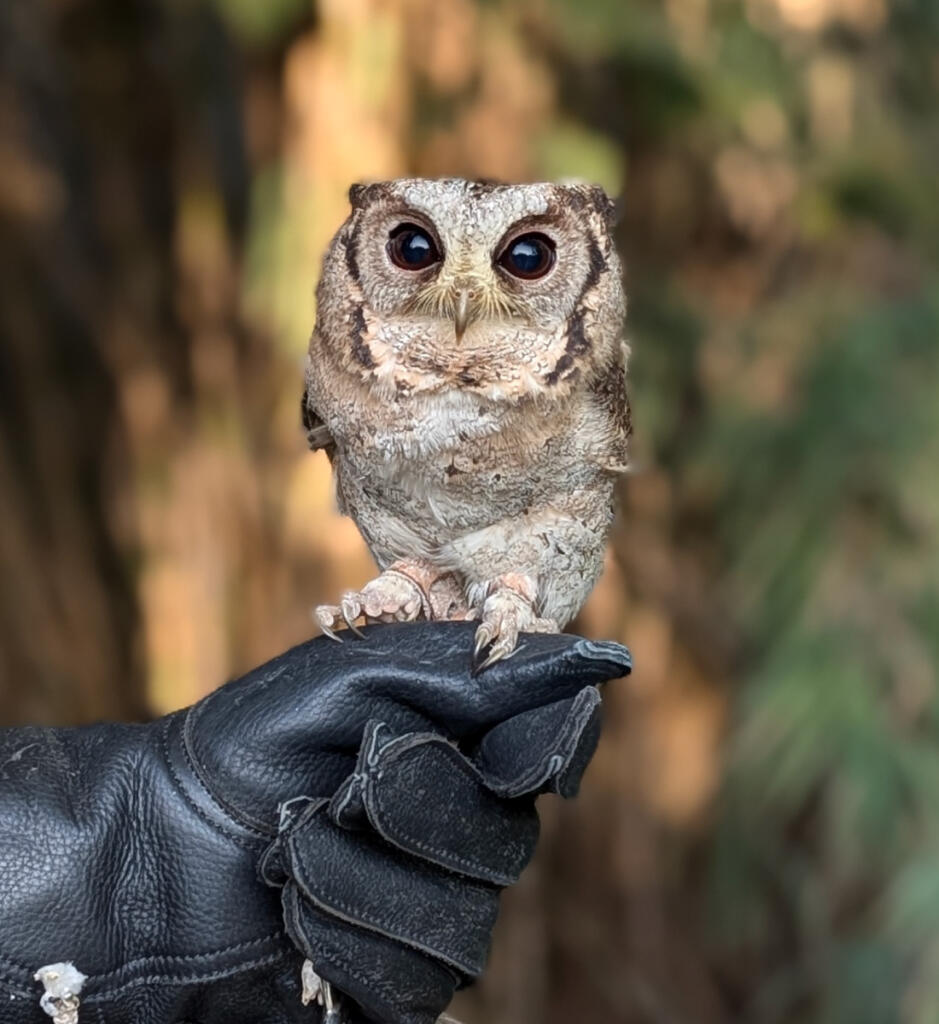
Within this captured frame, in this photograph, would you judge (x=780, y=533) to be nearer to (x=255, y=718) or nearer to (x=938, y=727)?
(x=938, y=727)

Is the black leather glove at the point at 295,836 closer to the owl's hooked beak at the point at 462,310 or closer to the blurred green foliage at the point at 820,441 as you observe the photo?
the owl's hooked beak at the point at 462,310

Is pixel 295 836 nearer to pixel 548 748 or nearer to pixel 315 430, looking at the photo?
pixel 548 748

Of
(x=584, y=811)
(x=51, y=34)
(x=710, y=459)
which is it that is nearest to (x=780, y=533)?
(x=710, y=459)

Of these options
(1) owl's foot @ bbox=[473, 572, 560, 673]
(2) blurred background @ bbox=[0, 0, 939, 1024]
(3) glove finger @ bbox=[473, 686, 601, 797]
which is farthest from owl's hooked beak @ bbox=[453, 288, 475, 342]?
(2) blurred background @ bbox=[0, 0, 939, 1024]

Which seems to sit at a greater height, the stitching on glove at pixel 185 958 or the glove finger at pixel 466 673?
the glove finger at pixel 466 673

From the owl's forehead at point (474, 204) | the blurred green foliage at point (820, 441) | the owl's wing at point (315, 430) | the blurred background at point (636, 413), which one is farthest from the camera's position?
the blurred green foliage at point (820, 441)

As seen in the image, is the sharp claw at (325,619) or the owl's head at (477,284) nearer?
the owl's head at (477,284)

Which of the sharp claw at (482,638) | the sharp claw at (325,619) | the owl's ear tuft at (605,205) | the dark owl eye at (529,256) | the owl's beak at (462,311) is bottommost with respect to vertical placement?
the sharp claw at (325,619)

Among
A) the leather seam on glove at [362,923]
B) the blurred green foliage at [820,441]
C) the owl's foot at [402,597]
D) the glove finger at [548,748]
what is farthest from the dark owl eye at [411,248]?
the blurred green foliage at [820,441]
